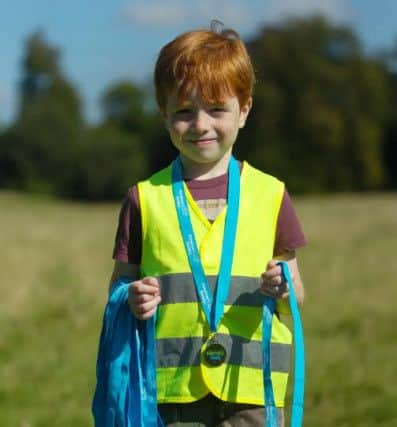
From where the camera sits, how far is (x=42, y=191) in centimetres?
7644

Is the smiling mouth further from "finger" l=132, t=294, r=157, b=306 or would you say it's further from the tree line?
the tree line

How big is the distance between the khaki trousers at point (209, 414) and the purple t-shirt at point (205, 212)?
545 mm

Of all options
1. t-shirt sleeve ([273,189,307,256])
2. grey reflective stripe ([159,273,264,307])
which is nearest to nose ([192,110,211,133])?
t-shirt sleeve ([273,189,307,256])

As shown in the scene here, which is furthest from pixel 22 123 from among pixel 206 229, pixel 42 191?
pixel 206 229

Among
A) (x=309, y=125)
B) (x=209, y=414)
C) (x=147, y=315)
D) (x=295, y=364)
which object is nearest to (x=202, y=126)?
(x=147, y=315)

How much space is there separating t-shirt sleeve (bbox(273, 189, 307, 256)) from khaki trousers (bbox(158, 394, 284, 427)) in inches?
22.9

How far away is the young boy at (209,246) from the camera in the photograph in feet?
11.6

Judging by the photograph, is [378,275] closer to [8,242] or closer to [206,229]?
[8,242]

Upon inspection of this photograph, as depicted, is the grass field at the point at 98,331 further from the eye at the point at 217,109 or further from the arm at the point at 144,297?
the eye at the point at 217,109

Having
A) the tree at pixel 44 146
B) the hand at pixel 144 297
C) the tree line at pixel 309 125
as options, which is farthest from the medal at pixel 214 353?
the tree at pixel 44 146

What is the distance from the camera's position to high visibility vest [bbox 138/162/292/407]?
354 cm

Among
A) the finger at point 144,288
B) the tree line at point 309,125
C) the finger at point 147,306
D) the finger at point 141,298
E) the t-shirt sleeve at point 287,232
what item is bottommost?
the finger at point 147,306

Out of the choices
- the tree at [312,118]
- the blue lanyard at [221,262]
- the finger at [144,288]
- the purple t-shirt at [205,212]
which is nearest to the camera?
the finger at [144,288]

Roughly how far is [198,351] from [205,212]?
0.48m
